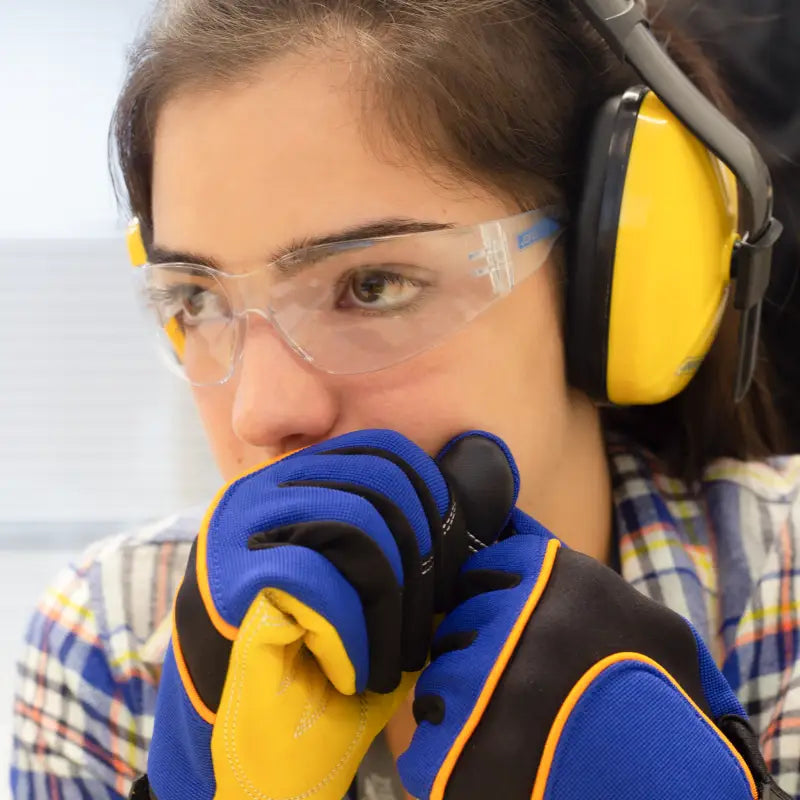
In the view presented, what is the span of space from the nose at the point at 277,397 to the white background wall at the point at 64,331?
1.22 meters

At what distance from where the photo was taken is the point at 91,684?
48.9 inches

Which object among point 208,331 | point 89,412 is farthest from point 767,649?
point 89,412

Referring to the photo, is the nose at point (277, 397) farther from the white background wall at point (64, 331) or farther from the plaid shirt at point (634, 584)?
the white background wall at point (64, 331)

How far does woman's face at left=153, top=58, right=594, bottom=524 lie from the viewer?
859mm

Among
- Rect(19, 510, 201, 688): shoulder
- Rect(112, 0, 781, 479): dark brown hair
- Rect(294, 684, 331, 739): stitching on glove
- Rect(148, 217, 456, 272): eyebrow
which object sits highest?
Rect(112, 0, 781, 479): dark brown hair

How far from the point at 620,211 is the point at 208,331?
476 millimetres

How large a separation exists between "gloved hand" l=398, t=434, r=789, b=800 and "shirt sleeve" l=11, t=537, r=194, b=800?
2.13 ft

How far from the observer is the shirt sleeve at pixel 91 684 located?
121 cm

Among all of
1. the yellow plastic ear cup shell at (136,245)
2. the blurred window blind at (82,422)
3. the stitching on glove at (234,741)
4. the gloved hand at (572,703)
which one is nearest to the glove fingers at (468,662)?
the gloved hand at (572,703)

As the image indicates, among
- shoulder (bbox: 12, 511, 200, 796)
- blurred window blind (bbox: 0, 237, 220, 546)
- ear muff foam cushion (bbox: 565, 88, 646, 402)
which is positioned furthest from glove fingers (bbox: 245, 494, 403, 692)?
blurred window blind (bbox: 0, 237, 220, 546)

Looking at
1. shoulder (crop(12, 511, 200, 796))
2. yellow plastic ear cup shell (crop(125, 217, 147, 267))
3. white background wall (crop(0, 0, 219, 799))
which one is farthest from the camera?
white background wall (crop(0, 0, 219, 799))

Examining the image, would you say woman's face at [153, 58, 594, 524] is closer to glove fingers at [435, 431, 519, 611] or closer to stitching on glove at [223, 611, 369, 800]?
glove fingers at [435, 431, 519, 611]

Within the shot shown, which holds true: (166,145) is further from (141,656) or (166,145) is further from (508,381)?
(141,656)

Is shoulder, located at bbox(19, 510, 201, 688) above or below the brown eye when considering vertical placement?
below
